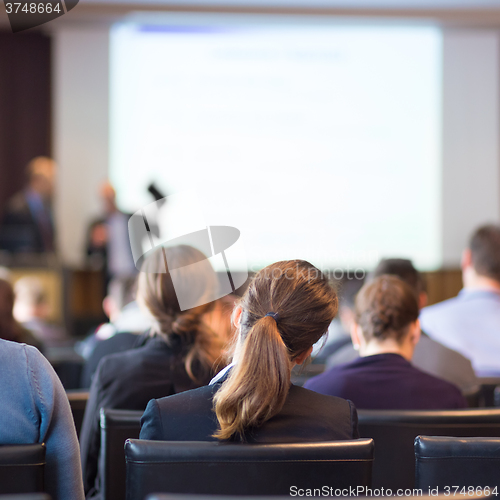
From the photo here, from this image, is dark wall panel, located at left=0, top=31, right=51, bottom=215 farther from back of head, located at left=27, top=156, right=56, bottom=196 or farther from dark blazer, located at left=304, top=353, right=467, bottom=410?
dark blazer, located at left=304, top=353, right=467, bottom=410

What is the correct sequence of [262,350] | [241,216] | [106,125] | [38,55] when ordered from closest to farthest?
[262,350] < [241,216] < [106,125] < [38,55]

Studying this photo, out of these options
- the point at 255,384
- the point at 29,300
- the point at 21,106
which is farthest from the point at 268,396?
the point at 21,106

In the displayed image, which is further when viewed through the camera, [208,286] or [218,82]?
[218,82]

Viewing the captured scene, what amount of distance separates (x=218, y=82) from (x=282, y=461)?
5.65 m

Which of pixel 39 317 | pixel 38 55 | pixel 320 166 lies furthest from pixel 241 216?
pixel 38 55

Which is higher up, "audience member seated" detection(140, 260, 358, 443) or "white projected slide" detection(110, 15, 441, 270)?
"white projected slide" detection(110, 15, 441, 270)

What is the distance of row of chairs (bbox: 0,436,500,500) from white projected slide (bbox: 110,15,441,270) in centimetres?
524

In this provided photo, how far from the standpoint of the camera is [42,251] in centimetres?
632

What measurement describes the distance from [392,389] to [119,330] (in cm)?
141

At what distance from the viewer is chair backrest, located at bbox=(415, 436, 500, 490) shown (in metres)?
1.06

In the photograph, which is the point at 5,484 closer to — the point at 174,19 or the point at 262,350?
the point at 262,350

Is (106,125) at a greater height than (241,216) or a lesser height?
greater

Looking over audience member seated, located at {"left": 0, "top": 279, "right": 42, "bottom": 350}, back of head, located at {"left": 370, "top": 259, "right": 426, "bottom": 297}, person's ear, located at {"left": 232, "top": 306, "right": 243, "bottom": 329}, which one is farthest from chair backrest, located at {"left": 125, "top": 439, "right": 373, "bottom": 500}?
back of head, located at {"left": 370, "top": 259, "right": 426, "bottom": 297}

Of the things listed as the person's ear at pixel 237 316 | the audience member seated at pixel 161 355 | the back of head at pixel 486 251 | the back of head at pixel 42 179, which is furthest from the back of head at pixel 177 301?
the back of head at pixel 42 179
